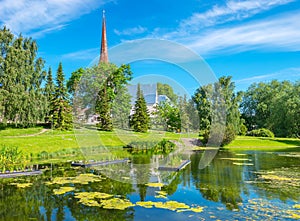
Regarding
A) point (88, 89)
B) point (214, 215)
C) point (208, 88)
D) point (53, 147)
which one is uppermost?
point (208, 88)

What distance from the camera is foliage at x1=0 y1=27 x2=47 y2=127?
31844 millimetres

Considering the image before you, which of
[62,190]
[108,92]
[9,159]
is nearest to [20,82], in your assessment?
[108,92]

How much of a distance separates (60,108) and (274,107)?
1838 inches

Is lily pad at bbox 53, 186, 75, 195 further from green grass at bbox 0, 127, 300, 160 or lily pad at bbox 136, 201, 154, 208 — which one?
green grass at bbox 0, 127, 300, 160

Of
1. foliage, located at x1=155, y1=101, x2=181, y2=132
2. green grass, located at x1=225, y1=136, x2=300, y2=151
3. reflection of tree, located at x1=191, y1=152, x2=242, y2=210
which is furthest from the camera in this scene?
green grass, located at x1=225, y1=136, x2=300, y2=151

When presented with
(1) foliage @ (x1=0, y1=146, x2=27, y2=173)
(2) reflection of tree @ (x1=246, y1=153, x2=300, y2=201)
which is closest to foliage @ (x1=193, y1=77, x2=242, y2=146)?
(2) reflection of tree @ (x1=246, y1=153, x2=300, y2=201)

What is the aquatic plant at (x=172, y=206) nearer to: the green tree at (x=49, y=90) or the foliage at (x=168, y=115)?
the foliage at (x=168, y=115)

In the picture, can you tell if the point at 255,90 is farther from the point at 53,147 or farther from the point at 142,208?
the point at 142,208

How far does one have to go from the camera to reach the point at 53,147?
2684 centimetres

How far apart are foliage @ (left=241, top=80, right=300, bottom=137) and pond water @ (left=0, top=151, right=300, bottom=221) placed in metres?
42.2

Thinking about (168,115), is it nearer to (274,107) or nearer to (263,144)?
(263,144)

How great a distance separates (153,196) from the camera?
11828 mm

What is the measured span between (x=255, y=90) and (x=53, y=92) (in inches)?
2150

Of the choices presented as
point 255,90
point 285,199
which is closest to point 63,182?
point 285,199
